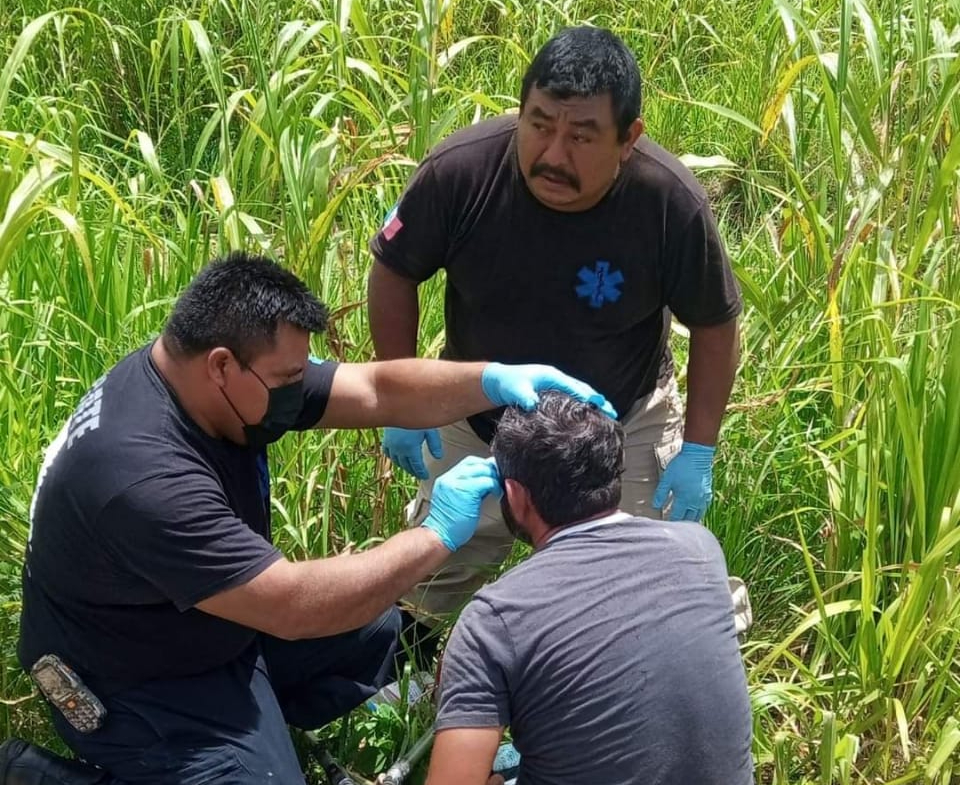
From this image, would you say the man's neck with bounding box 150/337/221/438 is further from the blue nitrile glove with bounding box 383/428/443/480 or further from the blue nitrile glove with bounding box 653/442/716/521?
the blue nitrile glove with bounding box 653/442/716/521

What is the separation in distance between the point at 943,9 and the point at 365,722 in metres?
2.68

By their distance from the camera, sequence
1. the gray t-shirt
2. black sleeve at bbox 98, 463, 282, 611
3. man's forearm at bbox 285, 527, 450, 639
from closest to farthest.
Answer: the gray t-shirt
black sleeve at bbox 98, 463, 282, 611
man's forearm at bbox 285, 527, 450, 639

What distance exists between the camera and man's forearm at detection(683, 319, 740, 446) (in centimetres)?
281

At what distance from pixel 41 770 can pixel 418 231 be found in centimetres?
137

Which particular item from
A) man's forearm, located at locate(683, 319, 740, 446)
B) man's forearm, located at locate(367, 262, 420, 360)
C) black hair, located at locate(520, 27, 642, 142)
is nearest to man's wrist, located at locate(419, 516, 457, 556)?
man's forearm, located at locate(367, 262, 420, 360)

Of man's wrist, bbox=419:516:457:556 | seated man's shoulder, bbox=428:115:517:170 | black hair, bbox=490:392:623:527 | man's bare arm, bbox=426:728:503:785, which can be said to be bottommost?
man's bare arm, bbox=426:728:503:785

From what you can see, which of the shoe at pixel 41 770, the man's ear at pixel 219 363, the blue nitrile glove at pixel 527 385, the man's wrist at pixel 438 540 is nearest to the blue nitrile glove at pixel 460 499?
the man's wrist at pixel 438 540

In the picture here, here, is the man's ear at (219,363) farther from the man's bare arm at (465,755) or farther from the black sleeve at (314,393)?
the man's bare arm at (465,755)

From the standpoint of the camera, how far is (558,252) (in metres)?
2.69

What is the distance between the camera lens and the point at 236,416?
239 cm

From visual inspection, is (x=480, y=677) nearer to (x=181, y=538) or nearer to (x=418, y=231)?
(x=181, y=538)

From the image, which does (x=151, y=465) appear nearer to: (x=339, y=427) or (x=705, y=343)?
(x=339, y=427)

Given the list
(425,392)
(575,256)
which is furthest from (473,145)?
(425,392)

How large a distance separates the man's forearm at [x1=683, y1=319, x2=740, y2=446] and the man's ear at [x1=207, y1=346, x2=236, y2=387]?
42.7 inches
